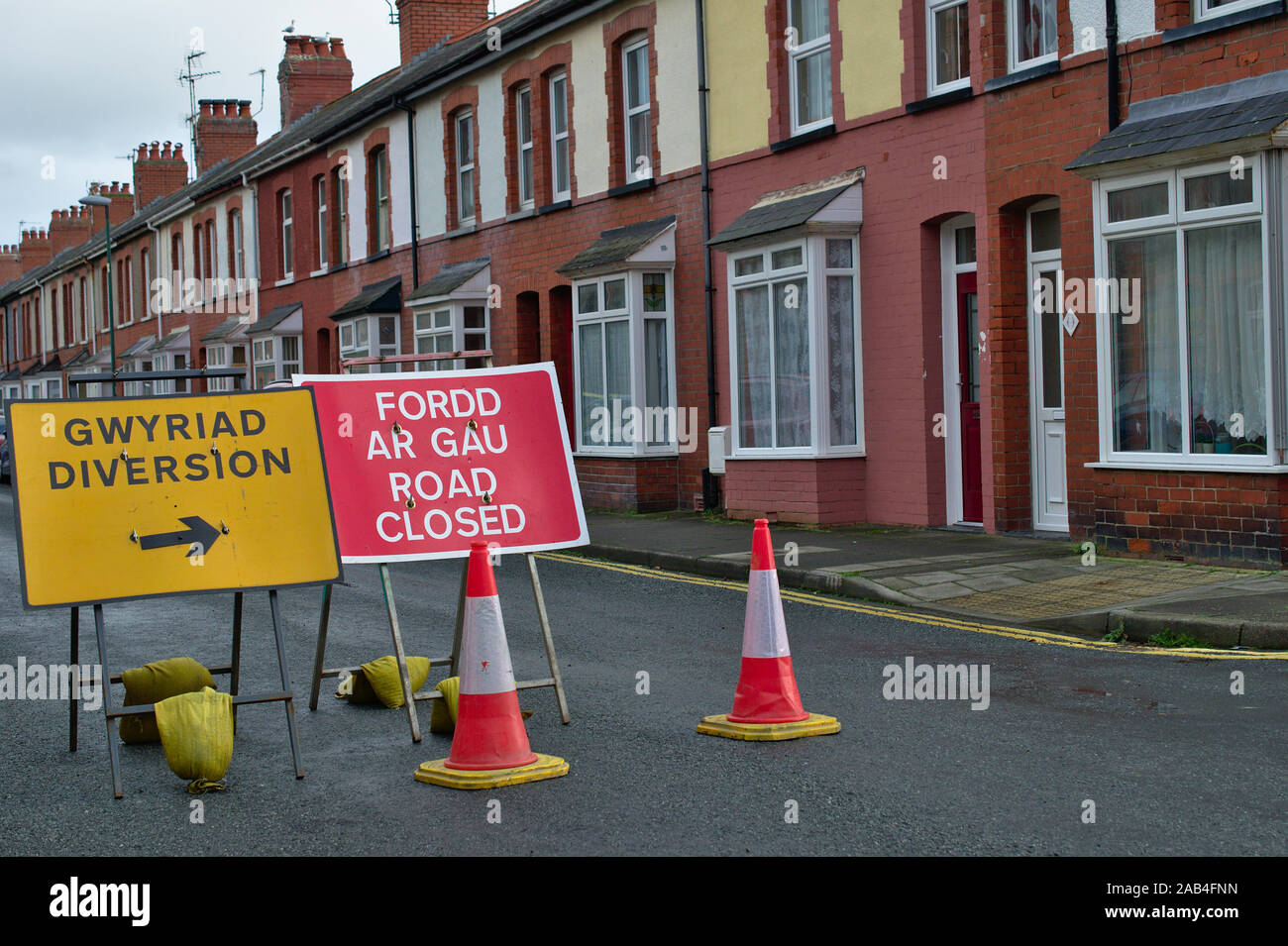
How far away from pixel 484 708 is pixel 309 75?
3611 centimetres

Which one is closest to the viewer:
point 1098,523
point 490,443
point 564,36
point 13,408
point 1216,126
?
point 13,408

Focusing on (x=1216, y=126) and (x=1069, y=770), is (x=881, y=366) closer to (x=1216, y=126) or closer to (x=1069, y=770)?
(x=1216, y=126)

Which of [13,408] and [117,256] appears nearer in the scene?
[13,408]

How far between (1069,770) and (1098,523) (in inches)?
274

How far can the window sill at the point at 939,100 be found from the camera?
14.0 metres

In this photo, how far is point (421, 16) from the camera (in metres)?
30.8

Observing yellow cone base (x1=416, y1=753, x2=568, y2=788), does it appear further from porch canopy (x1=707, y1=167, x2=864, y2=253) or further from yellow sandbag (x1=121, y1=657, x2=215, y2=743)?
porch canopy (x1=707, y1=167, x2=864, y2=253)

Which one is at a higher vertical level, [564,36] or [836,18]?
[564,36]

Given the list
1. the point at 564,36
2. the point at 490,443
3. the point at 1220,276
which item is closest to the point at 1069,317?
the point at 1220,276

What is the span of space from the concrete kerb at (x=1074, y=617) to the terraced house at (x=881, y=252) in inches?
94.1

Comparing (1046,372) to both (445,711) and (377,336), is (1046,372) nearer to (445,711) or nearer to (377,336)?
(445,711)

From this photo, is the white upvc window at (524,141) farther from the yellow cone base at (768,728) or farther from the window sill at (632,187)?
the yellow cone base at (768,728)

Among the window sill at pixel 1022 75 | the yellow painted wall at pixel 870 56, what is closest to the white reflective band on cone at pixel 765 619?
the window sill at pixel 1022 75

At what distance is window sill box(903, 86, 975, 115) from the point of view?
14047mm
